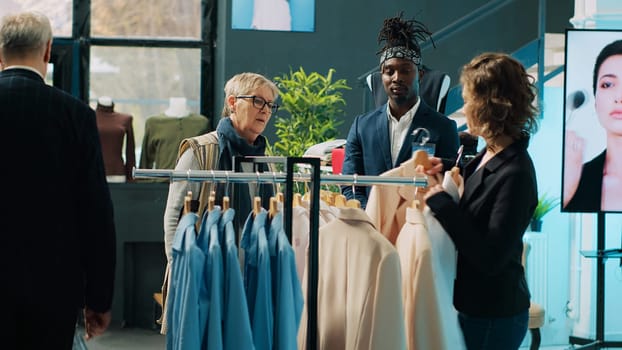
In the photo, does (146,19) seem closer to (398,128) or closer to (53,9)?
(53,9)

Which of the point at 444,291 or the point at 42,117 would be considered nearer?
the point at 444,291

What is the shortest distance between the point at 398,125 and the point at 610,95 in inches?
89.0

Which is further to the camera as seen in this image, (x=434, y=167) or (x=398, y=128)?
(x=398, y=128)

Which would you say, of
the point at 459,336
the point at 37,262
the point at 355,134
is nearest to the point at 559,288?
the point at 355,134

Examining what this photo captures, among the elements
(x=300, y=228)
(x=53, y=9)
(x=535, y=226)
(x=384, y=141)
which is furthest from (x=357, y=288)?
(x=53, y=9)

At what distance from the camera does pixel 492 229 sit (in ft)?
8.42

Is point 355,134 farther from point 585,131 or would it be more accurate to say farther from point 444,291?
point 585,131

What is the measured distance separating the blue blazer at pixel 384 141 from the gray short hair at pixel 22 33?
135 cm

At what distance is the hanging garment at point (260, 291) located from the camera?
7.84ft

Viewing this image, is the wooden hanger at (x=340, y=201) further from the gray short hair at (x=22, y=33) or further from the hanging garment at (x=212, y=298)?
the gray short hair at (x=22, y=33)

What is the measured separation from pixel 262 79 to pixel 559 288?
3479mm

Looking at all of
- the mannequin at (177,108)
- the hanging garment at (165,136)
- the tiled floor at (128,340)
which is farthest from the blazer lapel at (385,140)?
the mannequin at (177,108)

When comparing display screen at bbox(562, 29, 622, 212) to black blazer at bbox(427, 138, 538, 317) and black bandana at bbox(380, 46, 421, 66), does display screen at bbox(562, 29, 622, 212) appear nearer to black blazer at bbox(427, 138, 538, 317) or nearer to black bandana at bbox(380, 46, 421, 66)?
black bandana at bbox(380, 46, 421, 66)

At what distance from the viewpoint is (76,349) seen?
649 centimetres
